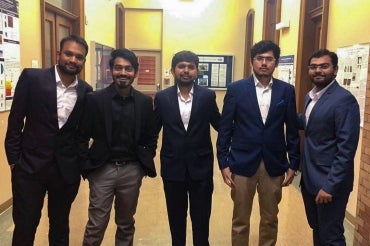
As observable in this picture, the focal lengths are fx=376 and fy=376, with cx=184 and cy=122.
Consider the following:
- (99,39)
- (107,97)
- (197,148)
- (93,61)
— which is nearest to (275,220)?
(197,148)

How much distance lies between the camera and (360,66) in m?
3.29

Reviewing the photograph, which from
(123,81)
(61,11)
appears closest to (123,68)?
(123,81)

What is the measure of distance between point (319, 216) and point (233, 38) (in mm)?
6784

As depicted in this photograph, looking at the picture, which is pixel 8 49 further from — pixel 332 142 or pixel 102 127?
pixel 332 142

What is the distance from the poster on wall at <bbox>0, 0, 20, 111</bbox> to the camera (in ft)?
10.6

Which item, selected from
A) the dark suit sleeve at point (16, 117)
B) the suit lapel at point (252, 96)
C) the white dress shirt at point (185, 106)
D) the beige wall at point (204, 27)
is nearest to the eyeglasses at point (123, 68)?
the white dress shirt at point (185, 106)

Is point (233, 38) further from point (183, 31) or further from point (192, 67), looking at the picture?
point (192, 67)

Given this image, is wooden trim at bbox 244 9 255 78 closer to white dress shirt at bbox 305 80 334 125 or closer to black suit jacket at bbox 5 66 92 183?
white dress shirt at bbox 305 80 334 125

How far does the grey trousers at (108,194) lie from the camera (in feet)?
7.24

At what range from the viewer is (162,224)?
10.6ft

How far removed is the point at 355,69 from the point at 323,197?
1770mm

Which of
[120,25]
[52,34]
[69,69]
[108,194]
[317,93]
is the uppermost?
[120,25]

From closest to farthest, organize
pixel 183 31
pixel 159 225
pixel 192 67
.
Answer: pixel 192 67 → pixel 159 225 → pixel 183 31

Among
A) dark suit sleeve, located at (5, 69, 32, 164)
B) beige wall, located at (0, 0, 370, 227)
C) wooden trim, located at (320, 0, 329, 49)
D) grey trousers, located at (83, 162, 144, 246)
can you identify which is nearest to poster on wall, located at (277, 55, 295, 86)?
beige wall, located at (0, 0, 370, 227)
